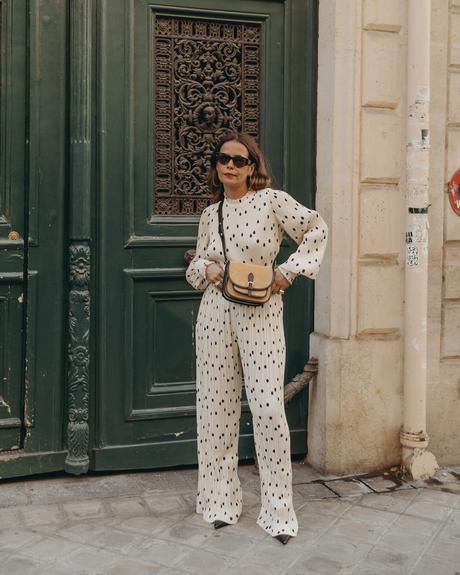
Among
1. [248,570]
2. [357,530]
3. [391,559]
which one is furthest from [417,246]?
[248,570]

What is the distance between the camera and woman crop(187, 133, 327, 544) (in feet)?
13.7

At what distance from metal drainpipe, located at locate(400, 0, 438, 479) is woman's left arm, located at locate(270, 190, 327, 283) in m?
1.27

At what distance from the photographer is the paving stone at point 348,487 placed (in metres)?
4.99

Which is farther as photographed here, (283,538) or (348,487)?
(348,487)

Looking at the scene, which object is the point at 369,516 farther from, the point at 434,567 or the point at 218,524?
the point at 218,524

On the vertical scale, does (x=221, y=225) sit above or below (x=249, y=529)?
above

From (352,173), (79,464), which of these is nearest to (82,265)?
(79,464)

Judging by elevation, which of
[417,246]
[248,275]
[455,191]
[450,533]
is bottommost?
[450,533]

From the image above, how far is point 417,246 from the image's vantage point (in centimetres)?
527

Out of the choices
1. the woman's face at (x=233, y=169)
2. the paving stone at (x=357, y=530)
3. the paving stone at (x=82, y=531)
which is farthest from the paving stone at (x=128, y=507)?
the woman's face at (x=233, y=169)

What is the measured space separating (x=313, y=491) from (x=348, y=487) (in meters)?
0.24

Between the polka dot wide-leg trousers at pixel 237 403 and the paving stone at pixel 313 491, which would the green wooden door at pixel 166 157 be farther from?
the polka dot wide-leg trousers at pixel 237 403

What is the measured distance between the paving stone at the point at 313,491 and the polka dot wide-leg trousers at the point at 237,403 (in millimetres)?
629

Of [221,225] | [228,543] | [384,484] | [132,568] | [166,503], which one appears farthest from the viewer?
[384,484]
